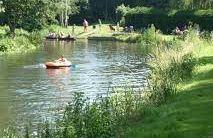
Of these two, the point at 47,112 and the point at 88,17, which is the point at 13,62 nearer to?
the point at 47,112

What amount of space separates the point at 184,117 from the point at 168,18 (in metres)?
59.4

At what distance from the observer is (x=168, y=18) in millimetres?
74125

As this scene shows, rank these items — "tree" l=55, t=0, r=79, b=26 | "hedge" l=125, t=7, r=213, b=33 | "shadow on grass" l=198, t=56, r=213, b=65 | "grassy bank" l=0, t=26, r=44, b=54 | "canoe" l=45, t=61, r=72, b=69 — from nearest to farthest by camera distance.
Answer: "shadow on grass" l=198, t=56, r=213, b=65, "canoe" l=45, t=61, r=72, b=69, "grassy bank" l=0, t=26, r=44, b=54, "hedge" l=125, t=7, r=213, b=33, "tree" l=55, t=0, r=79, b=26

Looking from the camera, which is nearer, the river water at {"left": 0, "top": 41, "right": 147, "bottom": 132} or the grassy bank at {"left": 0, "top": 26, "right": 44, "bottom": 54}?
the river water at {"left": 0, "top": 41, "right": 147, "bottom": 132}

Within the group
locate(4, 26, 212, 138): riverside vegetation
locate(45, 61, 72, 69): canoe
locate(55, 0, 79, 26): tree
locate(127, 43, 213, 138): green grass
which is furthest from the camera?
locate(55, 0, 79, 26): tree

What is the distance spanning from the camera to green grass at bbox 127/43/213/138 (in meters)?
13.9

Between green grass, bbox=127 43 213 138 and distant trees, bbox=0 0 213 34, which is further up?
distant trees, bbox=0 0 213 34

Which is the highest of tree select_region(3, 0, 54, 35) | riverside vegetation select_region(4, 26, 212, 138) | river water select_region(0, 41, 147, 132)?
tree select_region(3, 0, 54, 35)

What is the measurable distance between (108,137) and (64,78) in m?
22.6

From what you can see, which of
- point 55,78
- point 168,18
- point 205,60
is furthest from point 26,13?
point 205,60

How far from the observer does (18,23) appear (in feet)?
214

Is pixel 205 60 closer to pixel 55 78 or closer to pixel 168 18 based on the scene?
pixel 55 78

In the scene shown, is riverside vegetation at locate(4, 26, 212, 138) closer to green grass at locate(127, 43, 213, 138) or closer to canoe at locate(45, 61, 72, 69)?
green grass at locate(127, 43, 213, 138)

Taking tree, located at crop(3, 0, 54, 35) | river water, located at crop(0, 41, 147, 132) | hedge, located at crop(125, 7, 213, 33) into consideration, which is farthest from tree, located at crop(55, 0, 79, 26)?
river water, located at crop(0, 41, 147, 132)
